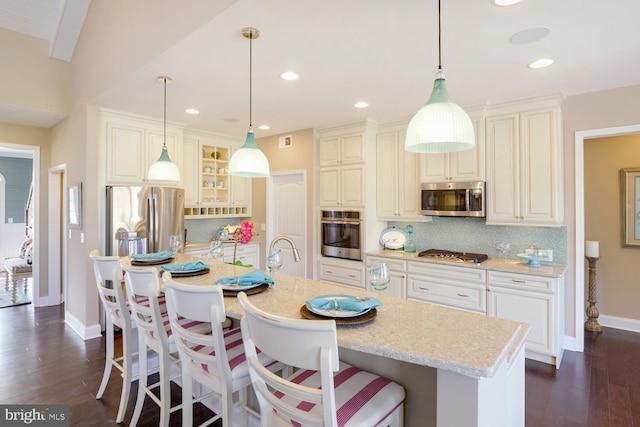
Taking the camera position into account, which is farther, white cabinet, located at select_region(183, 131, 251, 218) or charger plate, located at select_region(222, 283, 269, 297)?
white cabinet, located at select_region(183, 131, 251, 218)

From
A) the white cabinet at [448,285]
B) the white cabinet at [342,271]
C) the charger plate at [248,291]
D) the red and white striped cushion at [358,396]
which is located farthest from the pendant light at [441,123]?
the white cabinet at [342,271]

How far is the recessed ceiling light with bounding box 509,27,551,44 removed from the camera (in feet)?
6.89

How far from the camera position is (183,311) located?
1537 mm

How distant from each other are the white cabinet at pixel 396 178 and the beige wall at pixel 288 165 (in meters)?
1.01

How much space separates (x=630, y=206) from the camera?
12.9 feet

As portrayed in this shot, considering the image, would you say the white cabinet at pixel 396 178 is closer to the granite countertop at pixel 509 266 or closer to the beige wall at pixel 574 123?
the granite countertop at pixel 509 266

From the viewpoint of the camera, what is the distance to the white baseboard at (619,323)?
390cm

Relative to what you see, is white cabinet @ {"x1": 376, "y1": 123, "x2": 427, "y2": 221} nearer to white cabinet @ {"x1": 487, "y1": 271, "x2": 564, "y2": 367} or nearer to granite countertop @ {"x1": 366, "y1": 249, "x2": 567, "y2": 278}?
granite countertop @ {"x1": 366, "y1": 249, "x2": 567, "y2": 278}

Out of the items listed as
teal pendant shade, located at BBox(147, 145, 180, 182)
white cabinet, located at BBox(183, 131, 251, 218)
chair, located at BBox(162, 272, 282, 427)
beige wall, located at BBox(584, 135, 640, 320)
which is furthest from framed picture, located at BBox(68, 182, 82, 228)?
beige wall, located at BBox(584, 135, 640, 320)

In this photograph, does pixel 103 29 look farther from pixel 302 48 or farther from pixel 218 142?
pixel 302 48

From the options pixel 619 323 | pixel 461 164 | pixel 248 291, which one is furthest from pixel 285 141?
pixel 619 323

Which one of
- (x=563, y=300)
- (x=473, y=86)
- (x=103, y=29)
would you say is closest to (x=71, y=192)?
(x=103, y=29)

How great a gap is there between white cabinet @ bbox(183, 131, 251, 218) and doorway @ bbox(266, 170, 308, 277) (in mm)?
546

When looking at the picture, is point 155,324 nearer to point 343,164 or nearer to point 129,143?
point 129,143
